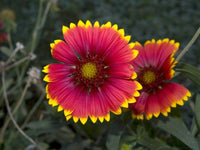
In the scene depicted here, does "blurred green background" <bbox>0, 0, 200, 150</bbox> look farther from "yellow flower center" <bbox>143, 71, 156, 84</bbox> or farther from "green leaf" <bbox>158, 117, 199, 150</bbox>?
"yellow flower center" <bbox>143, 71, 156, 84</bbox>

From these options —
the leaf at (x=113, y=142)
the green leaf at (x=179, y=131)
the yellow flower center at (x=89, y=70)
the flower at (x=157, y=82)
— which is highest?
the yellow flower center at (x=89, y=70)

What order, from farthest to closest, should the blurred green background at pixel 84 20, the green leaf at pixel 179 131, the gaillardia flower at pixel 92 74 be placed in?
the blurred green background at pixel 84 20, the green leaf at pixel 179 131, the gaillardia flower at pixel 92 74

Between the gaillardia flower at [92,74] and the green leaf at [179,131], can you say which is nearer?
the gaillardia flower at [92,74]

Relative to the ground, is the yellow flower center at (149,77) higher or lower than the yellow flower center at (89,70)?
lower

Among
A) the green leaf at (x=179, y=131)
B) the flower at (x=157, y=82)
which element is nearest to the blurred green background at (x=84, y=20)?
the green leaf at (x=179, y=131)

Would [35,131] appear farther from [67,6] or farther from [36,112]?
[67,6]

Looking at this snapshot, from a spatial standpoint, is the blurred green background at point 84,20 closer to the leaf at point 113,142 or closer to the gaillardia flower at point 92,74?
the leaf at point 113,142

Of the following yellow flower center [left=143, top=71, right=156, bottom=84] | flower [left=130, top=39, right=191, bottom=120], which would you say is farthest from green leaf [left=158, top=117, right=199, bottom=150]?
yellow flower center [left=143, top=71, right=156, bottom=84]
